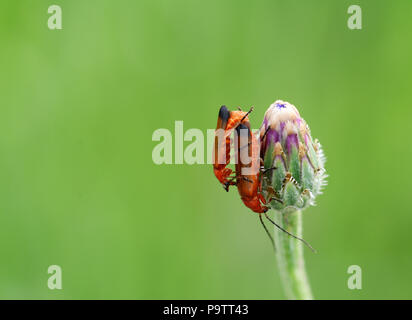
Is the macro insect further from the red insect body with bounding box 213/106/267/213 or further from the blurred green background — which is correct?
the blurred green background

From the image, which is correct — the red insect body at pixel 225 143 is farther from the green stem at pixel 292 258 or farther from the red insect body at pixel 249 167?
the green stem at pixel 292 258

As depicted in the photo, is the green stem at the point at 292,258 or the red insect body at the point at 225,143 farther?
the green stem at the point at 292,258

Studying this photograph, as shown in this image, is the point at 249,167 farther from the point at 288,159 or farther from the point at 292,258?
the point at 292,258

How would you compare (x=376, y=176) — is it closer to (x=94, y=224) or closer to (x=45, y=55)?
(x=94, y=224)

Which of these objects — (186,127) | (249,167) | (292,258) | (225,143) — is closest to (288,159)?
(249,167)

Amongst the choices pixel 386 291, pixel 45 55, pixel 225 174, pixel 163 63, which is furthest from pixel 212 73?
pixel 386 291

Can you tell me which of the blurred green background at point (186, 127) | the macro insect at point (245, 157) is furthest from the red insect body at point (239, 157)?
the blurred green background at point (186, 127)
